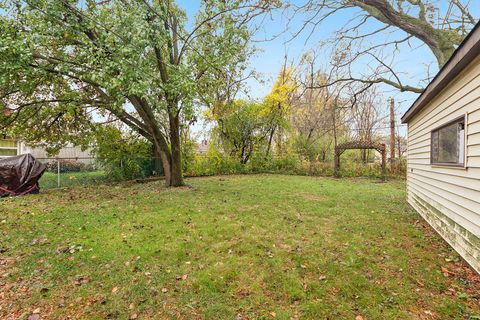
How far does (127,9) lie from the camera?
21.1 ft

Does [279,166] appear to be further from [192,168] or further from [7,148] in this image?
[7,148]

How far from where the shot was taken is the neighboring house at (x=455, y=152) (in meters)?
2.96

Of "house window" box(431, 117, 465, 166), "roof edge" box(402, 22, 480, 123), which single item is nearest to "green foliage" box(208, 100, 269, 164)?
"roof edge" box(402, 22, 480, 123)

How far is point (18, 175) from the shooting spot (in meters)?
7.16

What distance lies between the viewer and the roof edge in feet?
8.56

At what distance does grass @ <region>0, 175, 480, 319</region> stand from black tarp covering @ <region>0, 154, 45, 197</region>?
7.27 ft

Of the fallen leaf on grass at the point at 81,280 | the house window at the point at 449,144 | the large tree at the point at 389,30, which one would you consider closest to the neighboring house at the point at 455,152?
the house window at the point at 449,144

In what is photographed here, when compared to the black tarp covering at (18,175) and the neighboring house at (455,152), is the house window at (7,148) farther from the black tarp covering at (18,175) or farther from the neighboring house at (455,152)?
the neighboring house at (455,152)

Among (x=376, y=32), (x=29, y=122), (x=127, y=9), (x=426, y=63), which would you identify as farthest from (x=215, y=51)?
(x=29, y=122)

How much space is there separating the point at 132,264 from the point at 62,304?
2.79ft

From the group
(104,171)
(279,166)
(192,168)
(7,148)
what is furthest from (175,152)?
(7,148)

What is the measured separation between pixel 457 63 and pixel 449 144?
144 cm

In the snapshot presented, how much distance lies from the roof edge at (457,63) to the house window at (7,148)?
63.1 ft

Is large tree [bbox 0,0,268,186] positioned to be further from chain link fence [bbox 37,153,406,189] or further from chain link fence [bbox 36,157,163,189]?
chain link fence [bbox 37,153,406,189]
